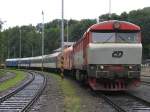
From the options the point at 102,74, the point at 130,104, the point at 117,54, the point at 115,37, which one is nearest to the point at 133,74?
the point at 117,54

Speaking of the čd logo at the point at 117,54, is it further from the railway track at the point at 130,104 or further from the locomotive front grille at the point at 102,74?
the railway track at the point at 130,104

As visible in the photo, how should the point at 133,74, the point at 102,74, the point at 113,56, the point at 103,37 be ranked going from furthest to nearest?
the point at 103,37, the point at 113,56, the point at 133,74, the point at 102,74

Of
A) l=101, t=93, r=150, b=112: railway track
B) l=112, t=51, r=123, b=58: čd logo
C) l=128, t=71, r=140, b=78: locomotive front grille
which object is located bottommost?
l=101, t=93, r=150, b=112: railway track

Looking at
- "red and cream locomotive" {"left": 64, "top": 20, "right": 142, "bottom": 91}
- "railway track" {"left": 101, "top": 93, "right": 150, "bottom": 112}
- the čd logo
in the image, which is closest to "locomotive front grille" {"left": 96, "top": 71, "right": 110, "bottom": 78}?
"red and cream locomotive" {"left": 64, "top": 20, "right": 142, "bottom": 91}

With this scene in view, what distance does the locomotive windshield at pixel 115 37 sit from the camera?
24.5 m

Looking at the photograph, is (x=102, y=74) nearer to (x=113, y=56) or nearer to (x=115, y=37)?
(x=113, y=56)

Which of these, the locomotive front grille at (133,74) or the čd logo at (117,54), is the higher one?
Answer: the čd logo at (117,54)

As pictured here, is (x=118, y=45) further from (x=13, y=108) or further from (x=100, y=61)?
(x=13, y=108)

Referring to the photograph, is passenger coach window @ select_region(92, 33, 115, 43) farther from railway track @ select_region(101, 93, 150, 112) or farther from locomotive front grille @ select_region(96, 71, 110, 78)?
railway track @ select_region(101, 93, 150, 112)

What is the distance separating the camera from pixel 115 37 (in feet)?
80.8

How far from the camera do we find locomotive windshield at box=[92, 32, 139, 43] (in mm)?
24500

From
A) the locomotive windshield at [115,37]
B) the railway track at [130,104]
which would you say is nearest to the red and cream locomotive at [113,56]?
the locomotive windshield at [115,37]

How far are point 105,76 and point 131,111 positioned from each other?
6.58 m

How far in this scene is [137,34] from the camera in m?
24.8
